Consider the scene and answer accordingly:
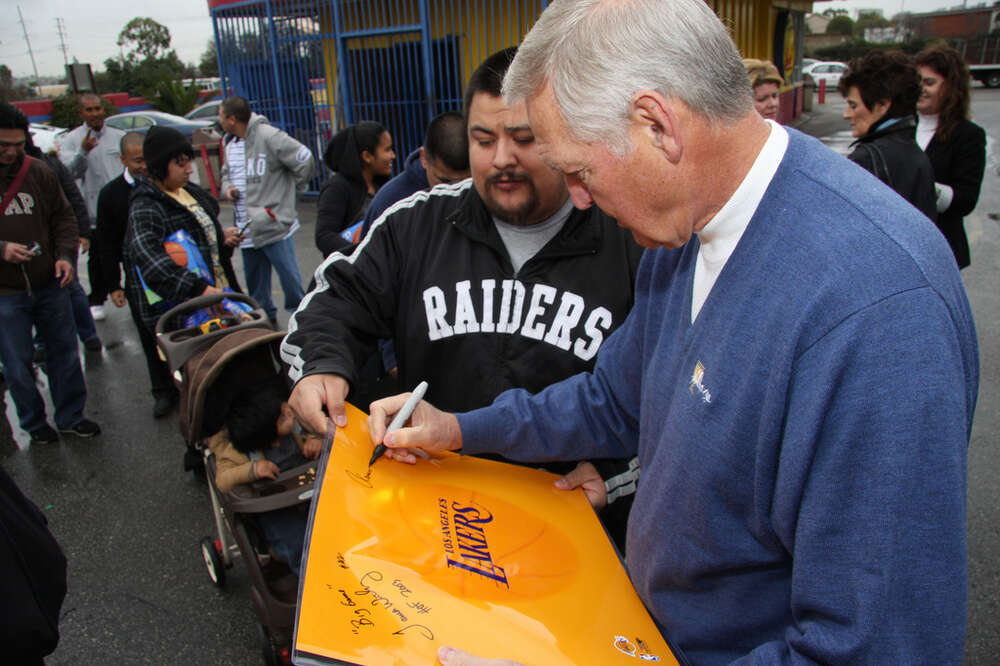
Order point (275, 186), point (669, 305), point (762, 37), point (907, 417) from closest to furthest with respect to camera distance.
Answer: point (907, 417), point (669, 305), point (275, 186), point (762, 37)

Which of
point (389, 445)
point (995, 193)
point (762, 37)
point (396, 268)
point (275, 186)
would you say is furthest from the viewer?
point (762, 37)

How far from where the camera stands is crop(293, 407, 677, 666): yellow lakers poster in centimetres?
106

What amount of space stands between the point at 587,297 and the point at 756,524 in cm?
97

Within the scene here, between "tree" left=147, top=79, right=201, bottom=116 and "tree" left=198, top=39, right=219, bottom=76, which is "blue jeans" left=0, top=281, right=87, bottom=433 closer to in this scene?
"tree" left=147, top=79, right=201, bottom=116

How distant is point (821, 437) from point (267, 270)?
6.03 metres

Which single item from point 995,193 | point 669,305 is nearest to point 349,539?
point 669,305

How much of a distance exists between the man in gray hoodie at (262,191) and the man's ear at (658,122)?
5.55 meters

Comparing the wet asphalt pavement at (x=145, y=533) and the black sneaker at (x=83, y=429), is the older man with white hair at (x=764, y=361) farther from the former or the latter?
the black sneaker at (x=83, y=429)

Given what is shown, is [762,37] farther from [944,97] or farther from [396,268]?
[396,268]

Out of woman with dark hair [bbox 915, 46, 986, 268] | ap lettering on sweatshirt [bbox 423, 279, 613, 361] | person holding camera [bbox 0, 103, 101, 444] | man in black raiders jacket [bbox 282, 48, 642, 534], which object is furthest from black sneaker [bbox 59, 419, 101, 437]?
woman with dark hair [bbox 915, 46, 986, 268]

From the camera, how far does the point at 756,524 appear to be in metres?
0.96

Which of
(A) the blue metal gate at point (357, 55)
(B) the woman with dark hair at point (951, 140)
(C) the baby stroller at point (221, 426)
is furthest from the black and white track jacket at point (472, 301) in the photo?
(A) the blue metal gate at point (357, 55)

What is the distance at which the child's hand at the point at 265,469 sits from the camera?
2.82 m

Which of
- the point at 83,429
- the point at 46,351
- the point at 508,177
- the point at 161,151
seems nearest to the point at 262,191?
the point at 161,151
